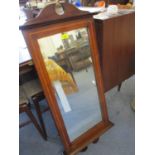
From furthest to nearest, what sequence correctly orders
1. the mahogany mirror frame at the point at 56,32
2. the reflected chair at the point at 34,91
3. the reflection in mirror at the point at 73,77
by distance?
the reflected chair at the point at 34,91
the reflection in mirror at the point at 73,77
the mahogany mirror frame at the point at 56,32

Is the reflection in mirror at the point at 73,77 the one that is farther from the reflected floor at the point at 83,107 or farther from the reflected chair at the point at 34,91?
the reflected chair at the point at 34,91

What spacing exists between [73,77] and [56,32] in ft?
1.31

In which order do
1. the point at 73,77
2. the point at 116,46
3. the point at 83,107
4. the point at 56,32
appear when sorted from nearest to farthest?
the point at 56,32, the point at 73,77, the point at 83,107, the point at 116,46

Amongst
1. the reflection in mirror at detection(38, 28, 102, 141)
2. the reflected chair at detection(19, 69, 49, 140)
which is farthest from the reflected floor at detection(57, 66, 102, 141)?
the reflected chair at detection(19, 69, 49, 140)

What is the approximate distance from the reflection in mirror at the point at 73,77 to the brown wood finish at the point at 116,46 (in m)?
0.24

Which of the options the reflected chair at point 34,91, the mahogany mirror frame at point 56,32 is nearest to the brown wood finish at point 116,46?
the mahogany mirror frame at point 56,32

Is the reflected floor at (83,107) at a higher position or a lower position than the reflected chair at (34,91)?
lower

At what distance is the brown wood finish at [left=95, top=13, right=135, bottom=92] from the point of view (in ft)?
5.02

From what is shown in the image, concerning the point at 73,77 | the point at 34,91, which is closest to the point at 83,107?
the point at 73,77

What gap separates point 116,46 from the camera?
1696mm

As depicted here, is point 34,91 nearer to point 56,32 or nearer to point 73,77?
point 73,77

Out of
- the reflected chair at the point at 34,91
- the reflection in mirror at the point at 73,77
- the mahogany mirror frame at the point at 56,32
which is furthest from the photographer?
the reflected chair at the point at 34,91

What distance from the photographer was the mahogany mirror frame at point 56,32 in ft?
3.45
